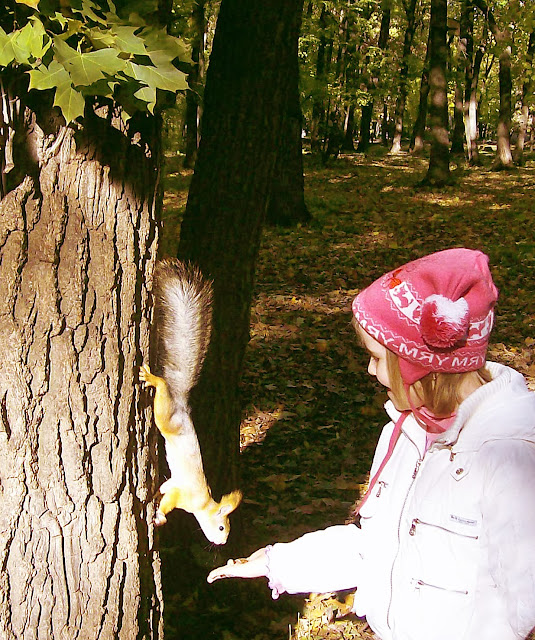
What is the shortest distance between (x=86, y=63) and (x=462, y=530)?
138 centimetres

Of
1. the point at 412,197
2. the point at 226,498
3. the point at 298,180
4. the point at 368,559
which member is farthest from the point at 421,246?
the point at 368,559

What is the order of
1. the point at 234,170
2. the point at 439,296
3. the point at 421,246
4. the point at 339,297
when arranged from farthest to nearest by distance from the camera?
the point at 421,246, the point at 339,297, the point at 234,170, the point at 439,296

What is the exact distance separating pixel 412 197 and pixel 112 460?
13.2 m

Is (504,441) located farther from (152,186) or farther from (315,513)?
(315,513)

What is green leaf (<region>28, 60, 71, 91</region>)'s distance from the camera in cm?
145

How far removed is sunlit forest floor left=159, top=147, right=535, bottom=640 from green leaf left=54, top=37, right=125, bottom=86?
2.67 m

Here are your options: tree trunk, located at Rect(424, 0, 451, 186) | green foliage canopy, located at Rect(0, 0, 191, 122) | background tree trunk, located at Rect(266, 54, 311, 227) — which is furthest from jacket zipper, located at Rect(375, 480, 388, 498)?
tree trunk, located at Rect(424, 0, 451, 186)

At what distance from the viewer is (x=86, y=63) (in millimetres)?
1484

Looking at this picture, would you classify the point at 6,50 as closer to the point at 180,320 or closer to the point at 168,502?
the point at 180,320

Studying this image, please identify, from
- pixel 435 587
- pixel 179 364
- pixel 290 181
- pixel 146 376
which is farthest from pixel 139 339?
pixel 290 181

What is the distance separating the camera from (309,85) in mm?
17359

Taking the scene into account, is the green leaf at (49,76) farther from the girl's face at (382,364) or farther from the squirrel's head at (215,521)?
the squirrel's head at (215,521)

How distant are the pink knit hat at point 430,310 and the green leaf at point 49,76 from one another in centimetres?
91

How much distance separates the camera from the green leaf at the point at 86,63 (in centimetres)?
147
